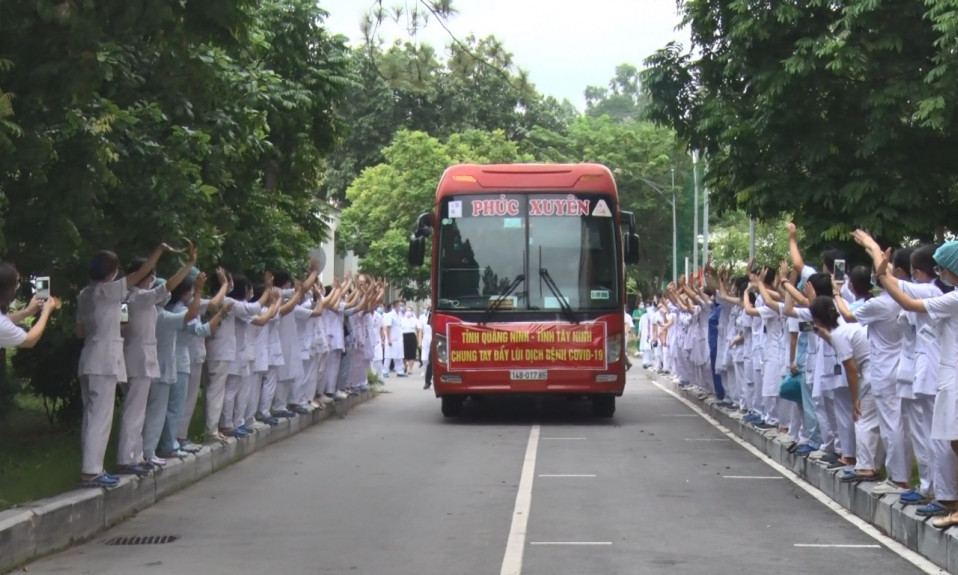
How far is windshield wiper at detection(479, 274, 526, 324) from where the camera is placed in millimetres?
19469

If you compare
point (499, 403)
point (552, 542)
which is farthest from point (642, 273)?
point (552, 542)

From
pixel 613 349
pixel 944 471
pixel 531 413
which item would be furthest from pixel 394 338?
pixel 944 471

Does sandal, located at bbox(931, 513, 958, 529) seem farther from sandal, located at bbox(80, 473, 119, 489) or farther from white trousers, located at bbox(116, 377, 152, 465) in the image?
white trousers, located at bbox(116, 377, 152, 465)

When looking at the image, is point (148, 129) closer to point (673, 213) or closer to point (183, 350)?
point (183, 350)

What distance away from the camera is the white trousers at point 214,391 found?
51.0 feet

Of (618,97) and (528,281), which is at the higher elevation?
(618,97)

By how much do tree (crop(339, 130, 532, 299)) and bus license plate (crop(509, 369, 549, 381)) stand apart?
3435cm

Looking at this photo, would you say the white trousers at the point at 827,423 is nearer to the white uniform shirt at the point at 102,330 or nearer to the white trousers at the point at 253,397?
the white uniform shirt at the point at 102,330

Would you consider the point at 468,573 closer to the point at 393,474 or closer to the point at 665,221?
the point at 393,474

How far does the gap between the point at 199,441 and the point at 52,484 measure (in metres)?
3.70

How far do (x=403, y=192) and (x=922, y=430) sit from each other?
46.9 meters

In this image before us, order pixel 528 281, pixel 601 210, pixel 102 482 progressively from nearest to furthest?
pixel 102 482, pixel 528 281, pixel 601 210

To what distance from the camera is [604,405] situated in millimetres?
21047

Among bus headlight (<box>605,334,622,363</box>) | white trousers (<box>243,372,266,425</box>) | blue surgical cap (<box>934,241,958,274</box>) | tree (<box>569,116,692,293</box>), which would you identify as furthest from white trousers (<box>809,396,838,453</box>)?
tree (<box>569,116,692,293</box>)
